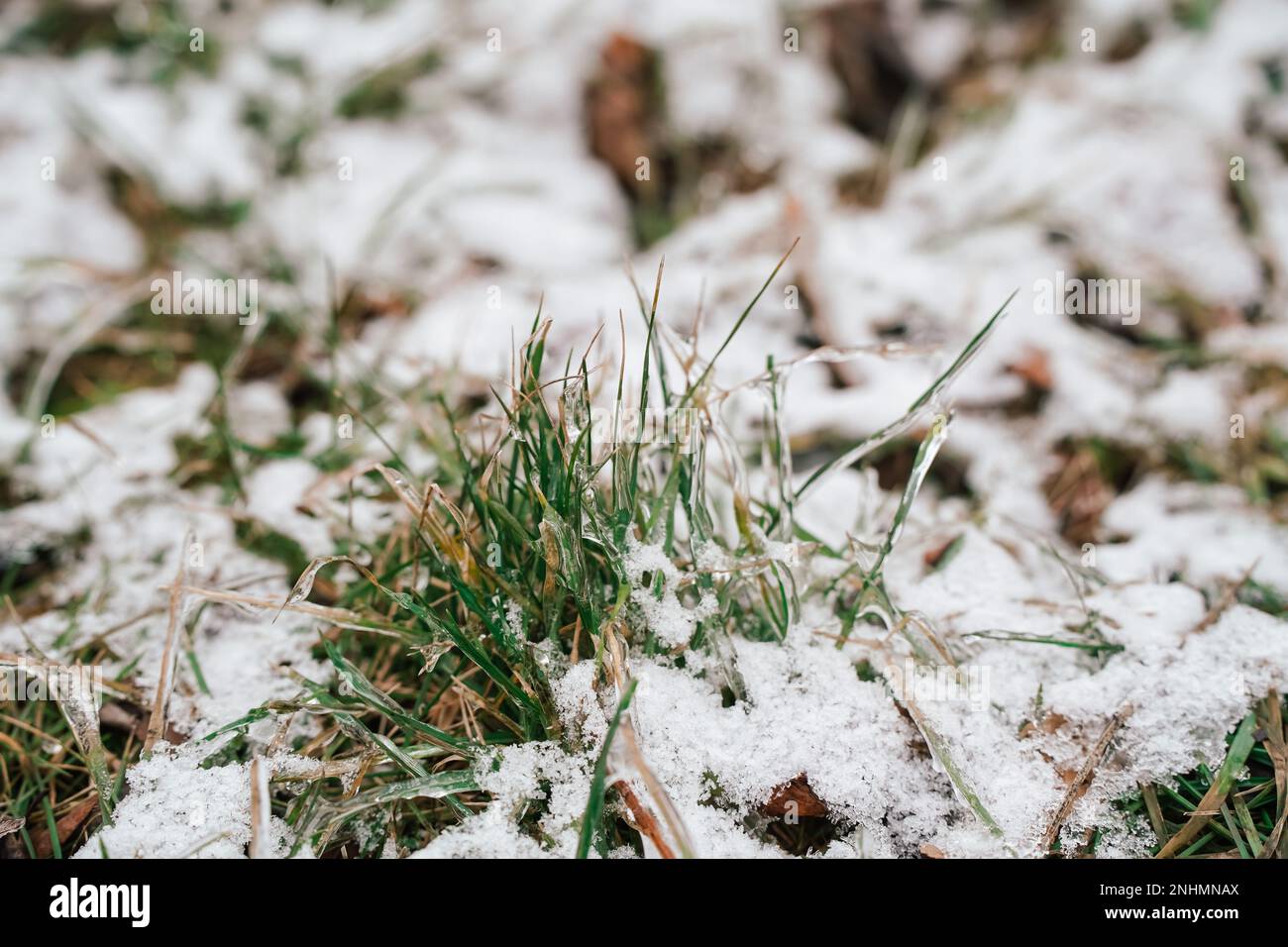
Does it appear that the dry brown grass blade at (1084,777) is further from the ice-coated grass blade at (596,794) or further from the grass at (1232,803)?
the ice-coated grass blade at (596,794)

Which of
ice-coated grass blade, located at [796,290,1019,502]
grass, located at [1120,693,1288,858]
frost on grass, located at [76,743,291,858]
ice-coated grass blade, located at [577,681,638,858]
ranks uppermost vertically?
ice-coated grass blade, located at [796,290,1019,502]

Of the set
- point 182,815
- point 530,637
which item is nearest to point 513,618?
point 530,637

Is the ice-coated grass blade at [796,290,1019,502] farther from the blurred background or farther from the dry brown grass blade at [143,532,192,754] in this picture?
the dry brown grass blade at [143,532,192,754]

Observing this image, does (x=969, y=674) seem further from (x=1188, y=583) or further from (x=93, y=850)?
(x=93, y=850)

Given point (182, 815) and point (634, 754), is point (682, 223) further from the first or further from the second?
point (182, 815)

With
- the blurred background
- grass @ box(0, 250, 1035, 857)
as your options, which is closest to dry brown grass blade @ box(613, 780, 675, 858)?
grass @ box(0, 250, 1035, 857)

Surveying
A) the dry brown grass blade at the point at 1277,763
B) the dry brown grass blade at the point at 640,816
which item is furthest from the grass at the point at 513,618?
the dry brown grass blade at the point at 1277,763

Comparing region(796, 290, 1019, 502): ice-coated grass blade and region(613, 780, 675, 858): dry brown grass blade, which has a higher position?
region(796, 290, 1019, 502): ice-coated grass blade
